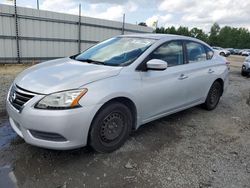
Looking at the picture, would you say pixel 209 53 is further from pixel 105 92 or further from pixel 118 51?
pixel 105 92

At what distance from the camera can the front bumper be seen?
2.73 m

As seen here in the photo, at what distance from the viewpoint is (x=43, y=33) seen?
12227mm

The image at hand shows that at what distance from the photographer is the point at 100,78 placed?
10.1ft

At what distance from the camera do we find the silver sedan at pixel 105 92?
279cm

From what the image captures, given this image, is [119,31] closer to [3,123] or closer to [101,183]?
[3,123]

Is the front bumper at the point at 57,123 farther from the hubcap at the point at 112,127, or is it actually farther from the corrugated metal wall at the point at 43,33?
the corrugated metal wall at the point at 43,33

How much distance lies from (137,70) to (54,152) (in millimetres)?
1584

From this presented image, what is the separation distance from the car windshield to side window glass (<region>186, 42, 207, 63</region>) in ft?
3.19

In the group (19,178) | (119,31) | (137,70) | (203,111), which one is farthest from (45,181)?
(119,31)

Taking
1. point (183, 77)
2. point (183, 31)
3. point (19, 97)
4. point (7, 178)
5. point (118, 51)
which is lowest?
point (7, 178)

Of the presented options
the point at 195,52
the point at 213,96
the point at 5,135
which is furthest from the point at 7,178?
the point at 213,96

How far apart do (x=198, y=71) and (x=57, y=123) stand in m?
2.99

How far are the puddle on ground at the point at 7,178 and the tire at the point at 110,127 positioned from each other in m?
0.94

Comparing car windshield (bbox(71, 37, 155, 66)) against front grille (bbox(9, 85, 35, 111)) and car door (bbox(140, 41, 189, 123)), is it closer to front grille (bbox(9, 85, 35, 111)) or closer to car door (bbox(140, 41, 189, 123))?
car door (bbox(140, 41, 189, 123))
